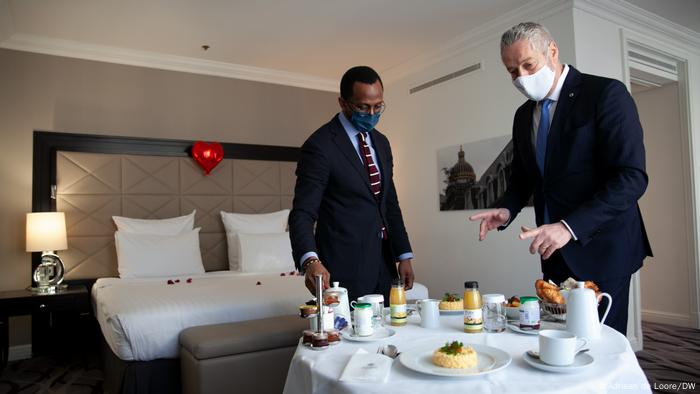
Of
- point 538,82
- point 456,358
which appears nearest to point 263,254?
point 538,82

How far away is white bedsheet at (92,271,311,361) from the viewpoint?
2721mm

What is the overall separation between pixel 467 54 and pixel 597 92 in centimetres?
326

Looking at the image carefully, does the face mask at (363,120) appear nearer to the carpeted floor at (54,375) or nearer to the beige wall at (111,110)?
the carpeted floor at (54,375)

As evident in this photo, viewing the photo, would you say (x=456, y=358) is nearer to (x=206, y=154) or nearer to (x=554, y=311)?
(x=554, y=311)

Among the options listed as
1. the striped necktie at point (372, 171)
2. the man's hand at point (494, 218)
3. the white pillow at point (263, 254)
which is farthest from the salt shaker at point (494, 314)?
the white pillow at point (263, 254)

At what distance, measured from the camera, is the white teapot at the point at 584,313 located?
1258mm

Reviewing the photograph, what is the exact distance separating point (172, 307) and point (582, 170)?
2.37 metres

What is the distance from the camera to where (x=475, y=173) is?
14.9ft

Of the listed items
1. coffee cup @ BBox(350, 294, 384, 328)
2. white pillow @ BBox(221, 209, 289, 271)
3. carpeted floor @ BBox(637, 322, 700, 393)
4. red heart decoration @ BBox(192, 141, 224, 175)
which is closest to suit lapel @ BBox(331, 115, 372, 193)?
coffee cup @ BBox(350, 294, 384, 328)

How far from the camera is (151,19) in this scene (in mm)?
4070

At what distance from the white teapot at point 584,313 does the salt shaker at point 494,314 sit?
0.66 feet

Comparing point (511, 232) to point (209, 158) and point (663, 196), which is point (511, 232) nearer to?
point (663, 196)

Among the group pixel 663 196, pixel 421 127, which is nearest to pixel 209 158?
pixel 421 127

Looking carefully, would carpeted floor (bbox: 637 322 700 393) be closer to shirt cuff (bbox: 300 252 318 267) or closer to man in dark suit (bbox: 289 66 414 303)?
man in dark suit (bbox: 289 66 414 303)
